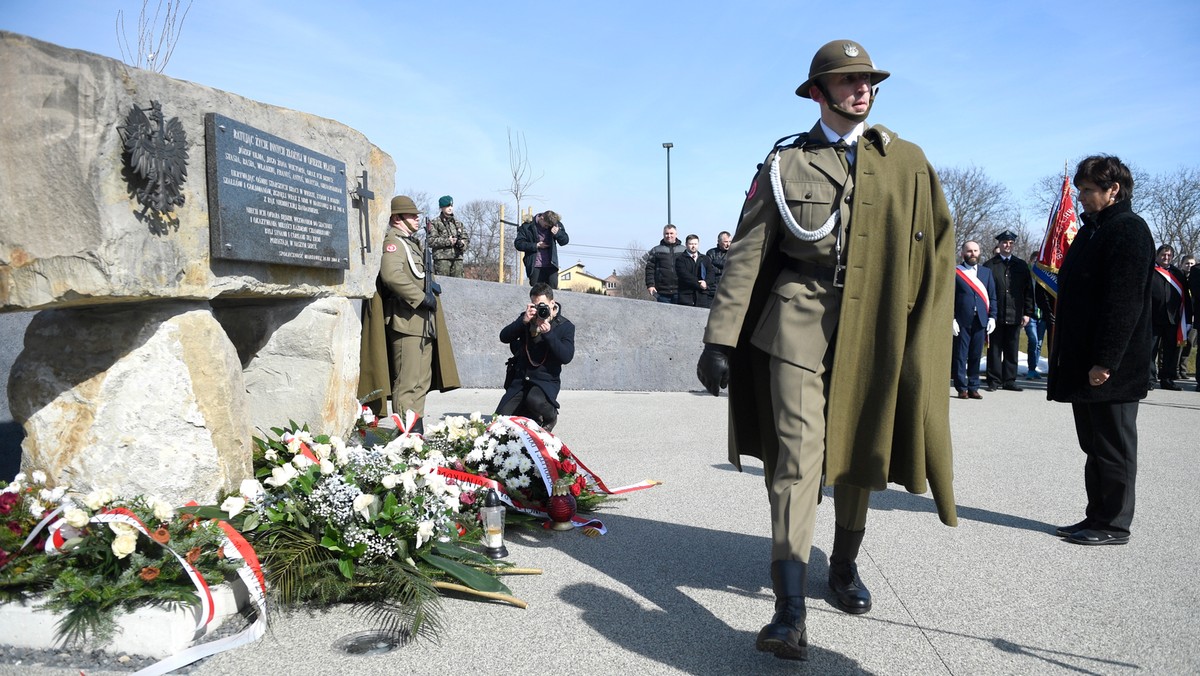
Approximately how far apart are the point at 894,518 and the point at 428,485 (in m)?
2.73

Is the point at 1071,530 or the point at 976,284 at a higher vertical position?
the point at 976,284

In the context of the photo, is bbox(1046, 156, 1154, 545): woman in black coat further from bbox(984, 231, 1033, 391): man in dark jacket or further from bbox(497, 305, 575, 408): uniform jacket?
bbox(984, 231, 1033, 391): man in dark jacket

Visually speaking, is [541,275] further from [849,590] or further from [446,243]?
[849,590]

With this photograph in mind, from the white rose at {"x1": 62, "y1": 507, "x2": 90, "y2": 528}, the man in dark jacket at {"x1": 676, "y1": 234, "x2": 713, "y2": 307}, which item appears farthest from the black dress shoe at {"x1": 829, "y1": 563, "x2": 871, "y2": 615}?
the man in dark jacket at {"x1": 676, "y1": 234, "x2": 713, "y2": 307}

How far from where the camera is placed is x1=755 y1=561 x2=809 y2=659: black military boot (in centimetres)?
288

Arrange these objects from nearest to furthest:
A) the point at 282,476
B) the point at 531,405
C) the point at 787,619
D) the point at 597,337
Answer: the point at 787,619
the point at 282,476
the point at 531,405
the point at 597,337

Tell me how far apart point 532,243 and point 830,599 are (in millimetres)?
9562

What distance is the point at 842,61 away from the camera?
3320mm

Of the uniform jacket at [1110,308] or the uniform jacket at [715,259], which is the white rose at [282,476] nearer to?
the uniform jacket at [1110,308]

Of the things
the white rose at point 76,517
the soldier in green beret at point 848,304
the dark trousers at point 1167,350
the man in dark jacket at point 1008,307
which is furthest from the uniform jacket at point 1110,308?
the dark trousers at point 1167,350

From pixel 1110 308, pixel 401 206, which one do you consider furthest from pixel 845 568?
pixel 401 206

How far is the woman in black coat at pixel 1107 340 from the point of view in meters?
4.55

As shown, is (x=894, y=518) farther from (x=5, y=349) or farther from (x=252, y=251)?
(x=5, y=349)

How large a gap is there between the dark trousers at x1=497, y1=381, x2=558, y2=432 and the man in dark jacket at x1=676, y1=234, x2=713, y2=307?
6.75 m
